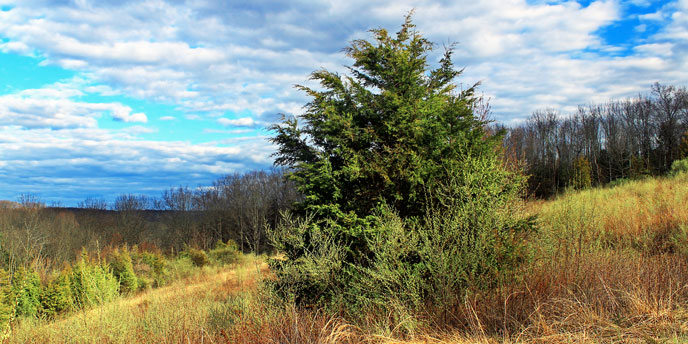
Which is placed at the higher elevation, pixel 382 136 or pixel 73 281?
pixel 382 136

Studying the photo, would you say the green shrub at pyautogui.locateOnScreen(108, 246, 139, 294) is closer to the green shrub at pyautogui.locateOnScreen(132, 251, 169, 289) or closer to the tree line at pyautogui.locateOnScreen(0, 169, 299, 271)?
the green shrub at pyautogui.locateOnScreen(132, 251, 169, 289)

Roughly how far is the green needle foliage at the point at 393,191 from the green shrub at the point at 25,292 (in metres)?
13.3

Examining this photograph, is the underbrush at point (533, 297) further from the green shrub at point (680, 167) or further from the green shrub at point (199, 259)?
the green shrub at point (199, 259)

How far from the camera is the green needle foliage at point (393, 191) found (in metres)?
6.00

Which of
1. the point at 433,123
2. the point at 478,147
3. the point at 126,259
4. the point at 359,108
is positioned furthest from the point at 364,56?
the point at 126,259

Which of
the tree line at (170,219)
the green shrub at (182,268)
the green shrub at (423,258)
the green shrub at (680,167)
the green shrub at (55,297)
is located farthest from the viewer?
the tree line at (170,219)

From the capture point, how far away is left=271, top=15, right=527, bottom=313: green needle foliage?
19.7 feet

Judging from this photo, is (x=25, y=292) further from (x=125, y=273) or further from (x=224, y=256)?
(x=224, y=256)

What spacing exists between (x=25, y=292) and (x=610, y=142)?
5504 centimetres

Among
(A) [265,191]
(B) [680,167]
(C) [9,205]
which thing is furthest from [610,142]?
(C) [9,205]

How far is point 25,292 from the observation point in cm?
1591

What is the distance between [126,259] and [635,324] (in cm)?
2359

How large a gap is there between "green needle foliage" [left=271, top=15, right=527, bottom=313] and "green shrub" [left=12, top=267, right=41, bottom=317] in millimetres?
13338

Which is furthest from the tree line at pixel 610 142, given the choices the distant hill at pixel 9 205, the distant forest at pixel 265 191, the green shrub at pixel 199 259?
the distant hill at pixel 9 205
